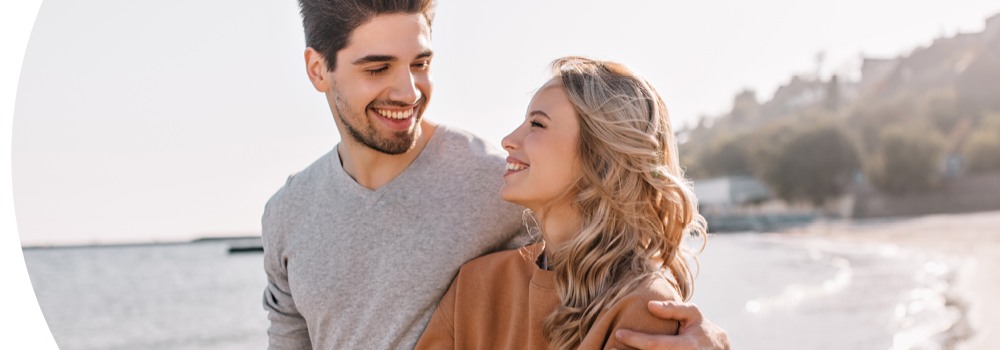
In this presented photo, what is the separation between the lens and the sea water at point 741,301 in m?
11.4

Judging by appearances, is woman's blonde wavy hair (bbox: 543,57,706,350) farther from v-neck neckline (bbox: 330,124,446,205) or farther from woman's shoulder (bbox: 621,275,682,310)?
v-neck neckline (bbox: 330,124,446,205)

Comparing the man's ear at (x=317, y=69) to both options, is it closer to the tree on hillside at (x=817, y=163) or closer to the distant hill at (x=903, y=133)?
the distant hill at (x=903, y=133)

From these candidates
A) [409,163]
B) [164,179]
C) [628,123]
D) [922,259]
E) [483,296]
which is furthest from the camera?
[164,179]

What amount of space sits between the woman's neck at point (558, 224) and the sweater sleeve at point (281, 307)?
3.90 ft

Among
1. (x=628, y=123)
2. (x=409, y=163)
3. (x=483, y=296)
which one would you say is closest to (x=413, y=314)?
(x=483, y=296)

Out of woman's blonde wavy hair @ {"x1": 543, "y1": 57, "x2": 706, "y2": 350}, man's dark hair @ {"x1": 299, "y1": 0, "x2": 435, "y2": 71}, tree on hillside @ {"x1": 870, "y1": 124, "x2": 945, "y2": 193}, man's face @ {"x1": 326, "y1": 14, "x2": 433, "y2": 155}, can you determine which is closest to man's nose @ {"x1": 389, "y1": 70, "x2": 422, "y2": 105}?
man's face @ {"x1": 326, "y1": 14, "x2": 433, "y2": 155}

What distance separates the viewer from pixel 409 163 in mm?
2846

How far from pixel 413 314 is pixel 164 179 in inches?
1196

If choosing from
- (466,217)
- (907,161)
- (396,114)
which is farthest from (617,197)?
(907,161)

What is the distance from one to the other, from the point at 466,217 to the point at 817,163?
55015 mm

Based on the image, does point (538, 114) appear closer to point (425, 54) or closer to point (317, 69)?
point (425, 54)

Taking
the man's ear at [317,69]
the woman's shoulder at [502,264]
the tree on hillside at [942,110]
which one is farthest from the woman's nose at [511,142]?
the tree on hillside at [942,110]

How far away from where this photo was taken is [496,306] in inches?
96.0

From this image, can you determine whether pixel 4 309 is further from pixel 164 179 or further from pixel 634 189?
pixel 164 179
